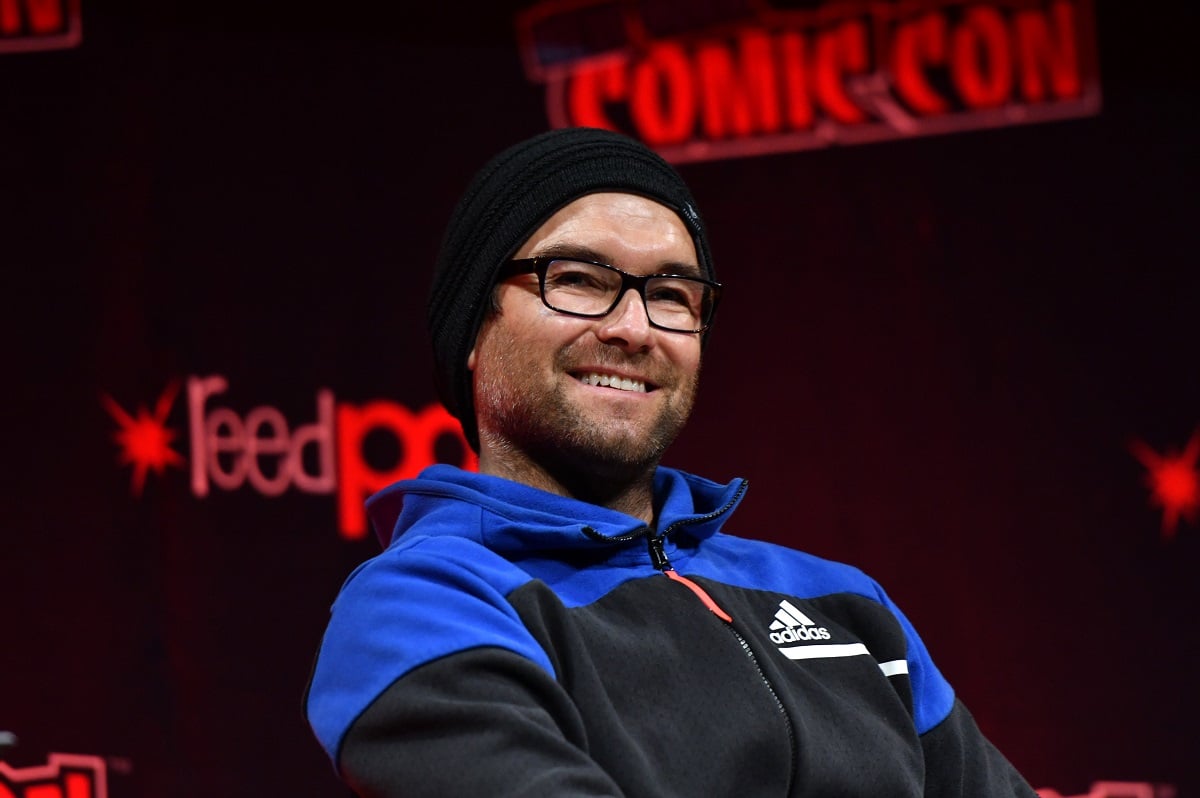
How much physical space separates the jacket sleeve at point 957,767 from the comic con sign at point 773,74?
1.32 meters

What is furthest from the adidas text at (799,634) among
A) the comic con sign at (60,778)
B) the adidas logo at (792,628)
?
Answer: the comic con sign at (60,778)

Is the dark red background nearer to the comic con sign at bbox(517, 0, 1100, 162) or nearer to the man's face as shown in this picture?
the comic con sign at bbox(517, 0, 1100, 162)

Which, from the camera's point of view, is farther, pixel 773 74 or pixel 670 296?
pixel 773 74

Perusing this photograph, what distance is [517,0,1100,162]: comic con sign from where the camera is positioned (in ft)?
8.29

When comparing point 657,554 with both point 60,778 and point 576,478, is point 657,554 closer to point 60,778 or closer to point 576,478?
point 576,478

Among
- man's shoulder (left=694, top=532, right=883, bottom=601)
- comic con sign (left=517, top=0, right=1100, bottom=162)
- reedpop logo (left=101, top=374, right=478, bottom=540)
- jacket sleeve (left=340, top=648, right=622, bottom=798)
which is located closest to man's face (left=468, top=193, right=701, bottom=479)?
man's shoulder (left=694, top=532, right=883, bottom=601)

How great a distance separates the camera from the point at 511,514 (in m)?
1.38

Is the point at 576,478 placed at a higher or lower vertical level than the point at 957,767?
higher

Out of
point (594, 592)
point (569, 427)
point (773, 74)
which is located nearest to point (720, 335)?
point (773, 74)

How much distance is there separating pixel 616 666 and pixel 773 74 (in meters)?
1.55

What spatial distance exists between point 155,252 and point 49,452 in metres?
0.38

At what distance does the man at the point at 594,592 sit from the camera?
3.75 feet

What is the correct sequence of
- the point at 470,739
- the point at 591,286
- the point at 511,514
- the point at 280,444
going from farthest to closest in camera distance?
the point at 280,444 < the point at 591,286 < the point at 511,514 < the point at 470,739

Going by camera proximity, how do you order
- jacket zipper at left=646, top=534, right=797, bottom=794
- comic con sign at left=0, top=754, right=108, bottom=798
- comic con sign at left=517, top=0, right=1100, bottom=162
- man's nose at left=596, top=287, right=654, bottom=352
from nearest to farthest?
jacket zipper at left=646, top=534, right=797, bottom=794
man's nose at left=596, top=287, right=654, bottom=352
comic con sign at left=0, top=754, right=108, bottom=798
comic con sign at left=517, top=0, right=1100, bottom=162
